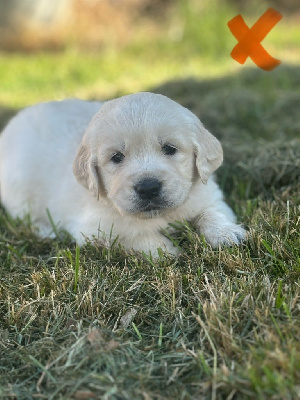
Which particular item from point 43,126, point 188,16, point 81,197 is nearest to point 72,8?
point 188,16

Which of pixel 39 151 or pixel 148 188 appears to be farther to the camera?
pixel 39 151

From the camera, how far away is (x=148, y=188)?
9.18 feet

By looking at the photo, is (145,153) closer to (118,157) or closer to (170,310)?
Result: (118,157)

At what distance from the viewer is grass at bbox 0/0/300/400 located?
6.72 feet

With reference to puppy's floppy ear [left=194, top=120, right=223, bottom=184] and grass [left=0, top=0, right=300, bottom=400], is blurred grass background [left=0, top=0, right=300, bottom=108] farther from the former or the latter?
puppy's floppy ear [left=194, top=120, right=223, bottom=184]

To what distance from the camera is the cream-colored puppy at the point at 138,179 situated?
2869 millimetres

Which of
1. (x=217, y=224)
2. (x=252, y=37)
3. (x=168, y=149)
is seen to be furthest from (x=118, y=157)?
(x=252, y=37)

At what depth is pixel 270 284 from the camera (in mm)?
2504

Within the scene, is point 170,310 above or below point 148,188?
below

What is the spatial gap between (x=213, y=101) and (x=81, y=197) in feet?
9.04

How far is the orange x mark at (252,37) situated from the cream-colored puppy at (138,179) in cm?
47

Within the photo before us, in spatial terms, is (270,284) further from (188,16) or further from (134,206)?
(188,16)

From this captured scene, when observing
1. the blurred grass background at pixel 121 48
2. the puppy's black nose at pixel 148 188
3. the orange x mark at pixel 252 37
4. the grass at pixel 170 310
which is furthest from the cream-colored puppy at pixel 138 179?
the blurred grass background at pixel 121 48

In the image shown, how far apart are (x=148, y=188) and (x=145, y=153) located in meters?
0.22
